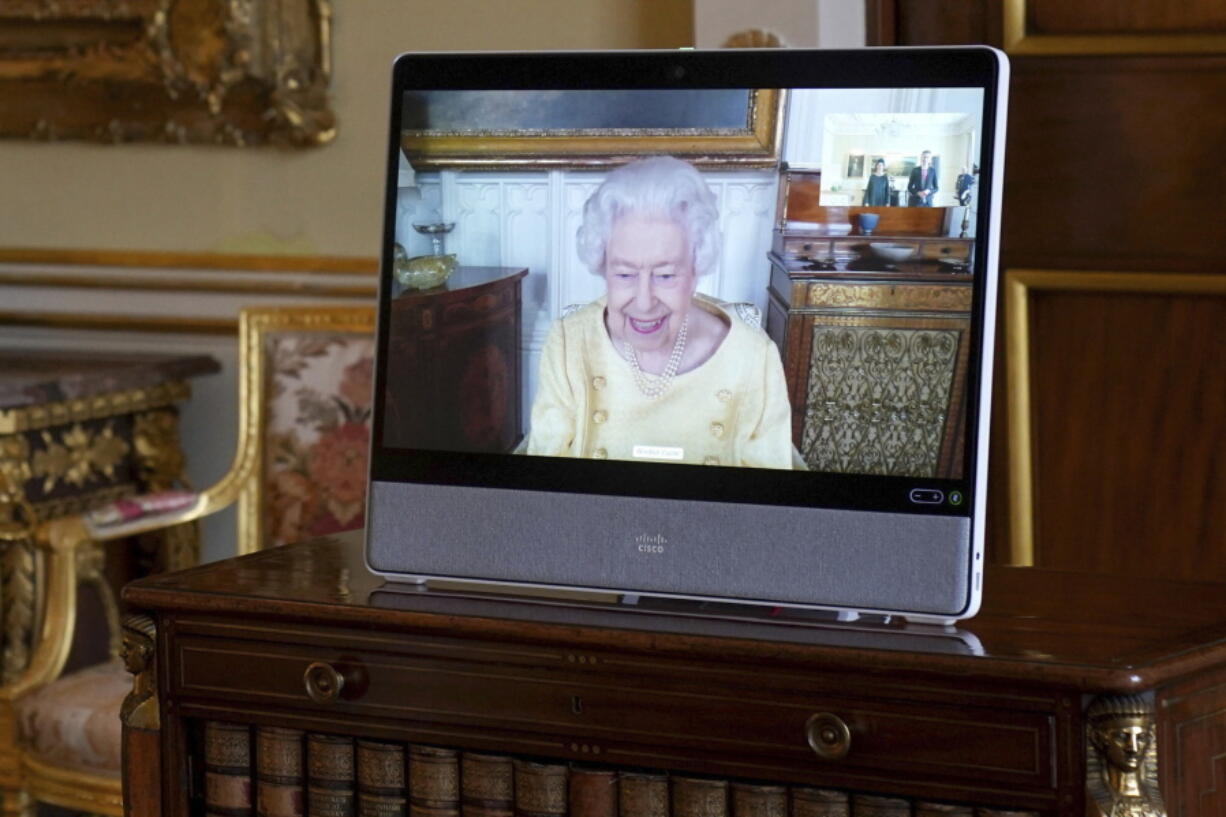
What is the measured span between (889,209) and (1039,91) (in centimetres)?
86

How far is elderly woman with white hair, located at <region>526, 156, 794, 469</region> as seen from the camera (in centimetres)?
145

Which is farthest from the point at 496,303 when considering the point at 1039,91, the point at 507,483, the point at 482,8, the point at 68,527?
the point at 482,8

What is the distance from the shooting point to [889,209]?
1.40m

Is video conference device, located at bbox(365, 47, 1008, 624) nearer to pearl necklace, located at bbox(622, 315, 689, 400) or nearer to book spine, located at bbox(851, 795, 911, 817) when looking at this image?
pearl necklace, located at bbox(622, 315, 689, 400)

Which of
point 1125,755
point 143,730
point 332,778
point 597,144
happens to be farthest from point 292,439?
point 1125,755

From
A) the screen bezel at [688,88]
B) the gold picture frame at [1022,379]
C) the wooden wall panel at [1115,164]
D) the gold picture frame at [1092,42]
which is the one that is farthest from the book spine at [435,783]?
the gold picture frame at [1092,42]

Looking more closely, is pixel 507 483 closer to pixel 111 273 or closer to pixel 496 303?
pixel 496 303

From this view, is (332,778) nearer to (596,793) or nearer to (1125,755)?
(596,793)

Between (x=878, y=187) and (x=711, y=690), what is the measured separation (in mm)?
440

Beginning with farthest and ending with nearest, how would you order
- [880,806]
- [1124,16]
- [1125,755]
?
1. [1124,16]
2. [880,806]
3. [1125,755]

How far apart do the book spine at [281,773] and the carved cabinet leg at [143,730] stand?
0.37ft

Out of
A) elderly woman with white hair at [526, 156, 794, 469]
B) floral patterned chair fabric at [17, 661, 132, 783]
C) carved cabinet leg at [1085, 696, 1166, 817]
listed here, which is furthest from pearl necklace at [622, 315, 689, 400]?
floral patterned chair fabric at [17, 661, 132, 783]

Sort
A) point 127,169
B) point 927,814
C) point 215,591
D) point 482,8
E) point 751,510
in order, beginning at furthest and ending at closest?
point 127,169
point 482,8
point 215,591
point 751,510
point 927,814

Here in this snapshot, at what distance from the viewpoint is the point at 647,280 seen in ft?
4.83
